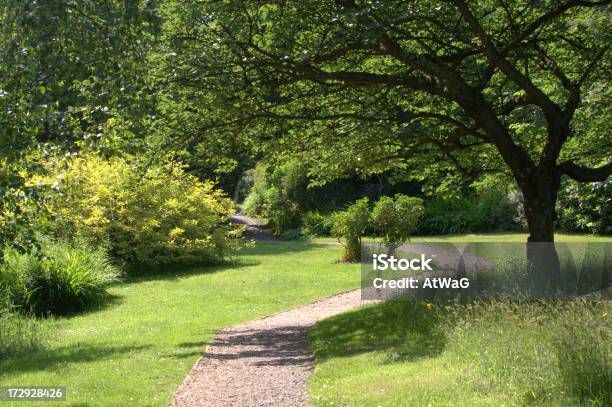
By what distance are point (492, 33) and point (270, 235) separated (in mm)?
21205

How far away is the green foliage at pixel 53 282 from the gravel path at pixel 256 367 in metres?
4.33

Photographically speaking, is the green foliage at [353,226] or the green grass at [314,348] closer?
the green grass at [314,348]

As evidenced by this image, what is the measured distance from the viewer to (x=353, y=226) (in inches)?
778

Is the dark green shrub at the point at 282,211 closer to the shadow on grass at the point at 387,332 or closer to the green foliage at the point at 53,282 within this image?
the green foliage at the point at 53,282

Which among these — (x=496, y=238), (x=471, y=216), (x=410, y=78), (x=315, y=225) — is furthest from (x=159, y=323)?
(x=315, y=225)

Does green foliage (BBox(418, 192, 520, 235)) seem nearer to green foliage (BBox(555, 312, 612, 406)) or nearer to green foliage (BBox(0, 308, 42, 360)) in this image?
green foliage (BBox(0, 308, 42, 360))

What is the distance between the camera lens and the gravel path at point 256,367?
6984 mm

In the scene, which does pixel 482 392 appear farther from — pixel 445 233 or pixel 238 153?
pixel 445 233

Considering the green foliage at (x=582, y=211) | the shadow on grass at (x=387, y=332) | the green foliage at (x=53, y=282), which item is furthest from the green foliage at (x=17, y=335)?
the green foliage at (x=582, y=211)

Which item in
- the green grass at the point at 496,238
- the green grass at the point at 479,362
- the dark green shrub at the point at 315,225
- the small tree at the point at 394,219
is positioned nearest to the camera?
the green grass at the point at 479,362

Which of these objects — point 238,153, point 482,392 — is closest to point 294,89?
point 238,153

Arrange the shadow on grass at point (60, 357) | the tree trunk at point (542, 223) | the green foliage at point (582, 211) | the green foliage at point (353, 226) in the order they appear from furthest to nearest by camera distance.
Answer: the green foliage at point (582, 211)
the green foliage at point (353, 226)
the tree trunk at point (542, 223)
the shadow on grass at point (60, 357)

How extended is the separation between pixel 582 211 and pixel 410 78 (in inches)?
646

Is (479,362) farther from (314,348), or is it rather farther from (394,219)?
(394,219)
